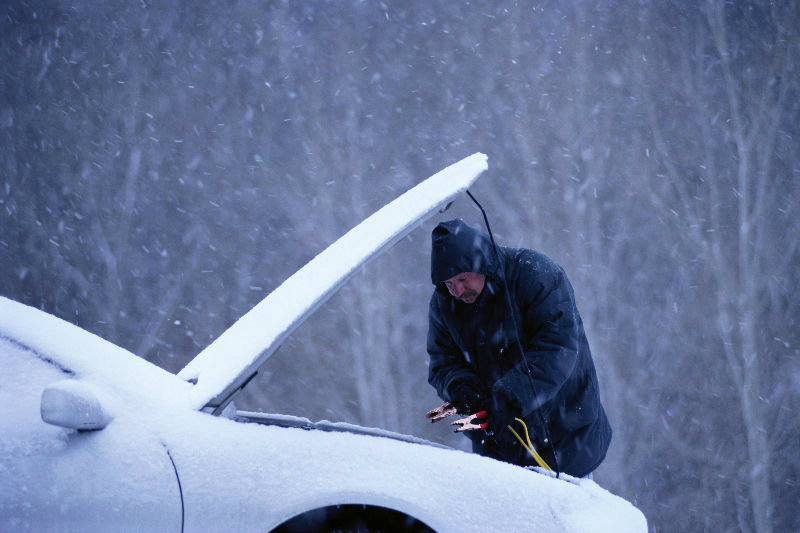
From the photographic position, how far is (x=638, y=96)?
6141mm

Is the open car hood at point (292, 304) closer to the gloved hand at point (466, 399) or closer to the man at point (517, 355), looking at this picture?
the man at point (517, 355)

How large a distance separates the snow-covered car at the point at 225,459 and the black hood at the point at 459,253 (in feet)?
2.10

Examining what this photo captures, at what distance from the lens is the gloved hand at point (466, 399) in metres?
2.51

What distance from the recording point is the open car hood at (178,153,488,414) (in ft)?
5.38

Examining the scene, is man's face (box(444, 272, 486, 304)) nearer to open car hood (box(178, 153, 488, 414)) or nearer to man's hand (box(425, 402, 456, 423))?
man's hand (box(425, 402, 456, 423))

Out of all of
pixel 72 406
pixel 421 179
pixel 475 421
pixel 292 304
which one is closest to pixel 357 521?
pixel 292 304

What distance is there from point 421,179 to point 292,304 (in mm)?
4260

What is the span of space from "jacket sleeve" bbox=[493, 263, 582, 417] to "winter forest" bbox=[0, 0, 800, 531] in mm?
3181

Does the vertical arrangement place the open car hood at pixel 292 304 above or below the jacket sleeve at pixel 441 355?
above

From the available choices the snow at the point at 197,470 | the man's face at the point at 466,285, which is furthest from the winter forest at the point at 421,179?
the snow at the point at 197,470

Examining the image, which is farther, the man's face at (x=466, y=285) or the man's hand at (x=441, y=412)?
the man's face at (x=466, y=285)

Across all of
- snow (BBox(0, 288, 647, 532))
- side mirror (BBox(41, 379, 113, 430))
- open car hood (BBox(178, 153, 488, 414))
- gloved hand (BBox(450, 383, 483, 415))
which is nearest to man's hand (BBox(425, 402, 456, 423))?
gloved hand (BBox(450, 383, 483, 415))

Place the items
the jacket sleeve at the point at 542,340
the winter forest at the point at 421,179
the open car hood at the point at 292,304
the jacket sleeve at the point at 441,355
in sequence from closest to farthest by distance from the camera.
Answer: the open car hood at the point at 292,304 < the jacket sleeve at the point at 542,340 < the jacket sleeve at the point at 441,355 < the winter forest at the point at 421,179

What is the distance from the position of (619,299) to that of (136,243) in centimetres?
424
